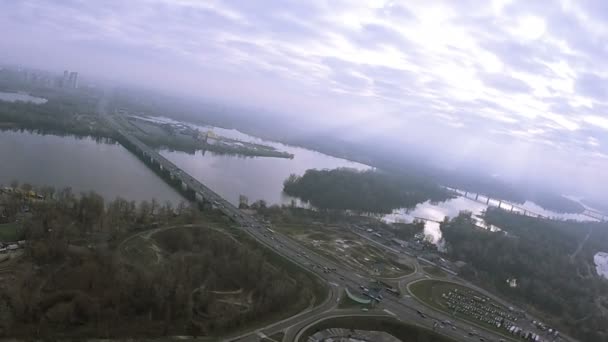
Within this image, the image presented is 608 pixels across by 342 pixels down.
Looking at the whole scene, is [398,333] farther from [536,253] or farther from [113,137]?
[113,137]

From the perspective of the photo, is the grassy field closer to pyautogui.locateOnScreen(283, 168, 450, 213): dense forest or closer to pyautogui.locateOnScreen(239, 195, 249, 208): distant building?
pyautogui.locateOnScreen(239, 195, 249, 208): distant building

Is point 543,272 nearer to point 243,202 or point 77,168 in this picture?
point 243,202

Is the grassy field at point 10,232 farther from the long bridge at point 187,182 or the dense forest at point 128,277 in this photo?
the long bridge at point 187,182

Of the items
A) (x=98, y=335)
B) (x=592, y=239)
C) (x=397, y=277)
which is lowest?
(x=98, y=335)

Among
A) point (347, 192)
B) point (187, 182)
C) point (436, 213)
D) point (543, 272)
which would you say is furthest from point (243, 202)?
point (436, 213)

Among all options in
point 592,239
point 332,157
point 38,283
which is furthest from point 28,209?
point 332,157

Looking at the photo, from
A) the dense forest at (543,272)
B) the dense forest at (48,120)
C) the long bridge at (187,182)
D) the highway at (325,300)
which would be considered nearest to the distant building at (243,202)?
the long bridge at (187,182)
